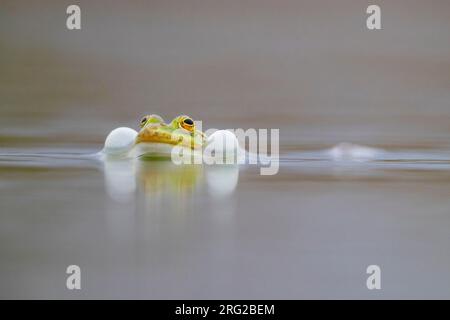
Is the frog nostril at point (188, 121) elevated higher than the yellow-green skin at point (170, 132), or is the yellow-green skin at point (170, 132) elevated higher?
the frog nostril at point (188, 121)

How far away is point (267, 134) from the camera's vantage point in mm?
4754

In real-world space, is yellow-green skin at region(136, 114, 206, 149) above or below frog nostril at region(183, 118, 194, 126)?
below

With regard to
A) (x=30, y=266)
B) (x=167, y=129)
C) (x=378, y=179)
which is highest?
(x=167, y=129)

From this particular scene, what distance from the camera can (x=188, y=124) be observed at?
3473 mm

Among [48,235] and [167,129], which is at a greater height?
[167,129]

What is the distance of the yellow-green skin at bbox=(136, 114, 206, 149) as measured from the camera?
3424 mm

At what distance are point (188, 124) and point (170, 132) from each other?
95mm

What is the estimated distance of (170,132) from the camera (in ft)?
11.2

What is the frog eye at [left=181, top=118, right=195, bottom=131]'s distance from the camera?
346 cm

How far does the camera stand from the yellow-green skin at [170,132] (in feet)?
11.2

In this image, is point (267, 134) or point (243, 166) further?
point (267, 134)

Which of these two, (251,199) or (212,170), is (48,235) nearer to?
(251,199)

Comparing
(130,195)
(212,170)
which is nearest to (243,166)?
(212,170)

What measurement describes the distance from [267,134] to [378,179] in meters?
1.59
